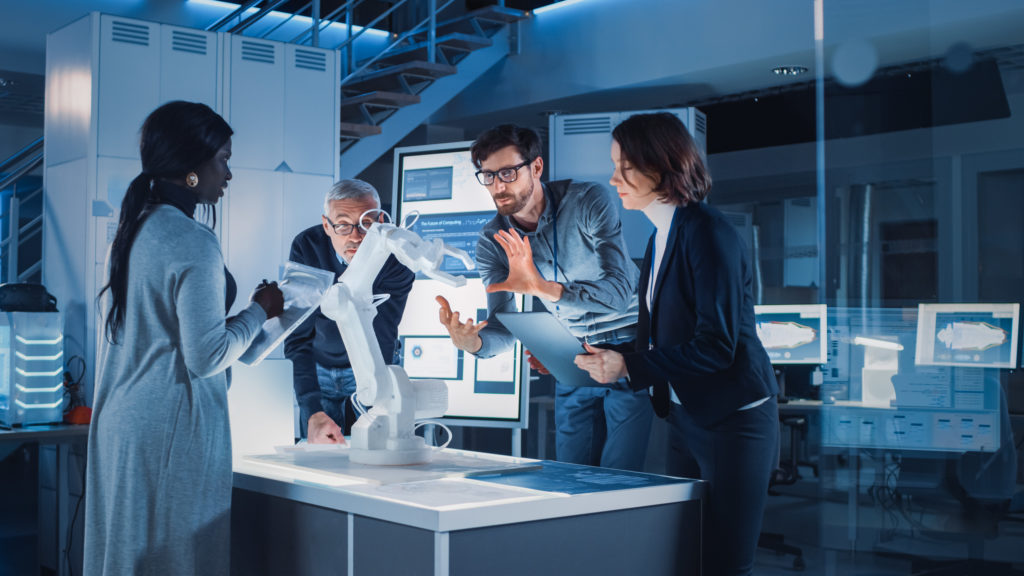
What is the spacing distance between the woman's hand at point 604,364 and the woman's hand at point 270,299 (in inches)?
23.7

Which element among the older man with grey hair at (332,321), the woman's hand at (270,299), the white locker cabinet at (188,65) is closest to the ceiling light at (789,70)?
the white locker cabinet at (188,65)

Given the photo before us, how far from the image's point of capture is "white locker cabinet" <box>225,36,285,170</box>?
4.67m

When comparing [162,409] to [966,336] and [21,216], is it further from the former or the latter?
Result: [21,216]

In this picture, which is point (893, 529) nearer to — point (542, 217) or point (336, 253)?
point (542, 217)

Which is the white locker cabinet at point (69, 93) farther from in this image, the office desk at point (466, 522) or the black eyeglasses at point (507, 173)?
the office desk at point (466, 522)

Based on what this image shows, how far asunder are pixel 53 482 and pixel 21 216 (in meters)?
5.16

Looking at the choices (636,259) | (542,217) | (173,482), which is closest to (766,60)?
(636,259)

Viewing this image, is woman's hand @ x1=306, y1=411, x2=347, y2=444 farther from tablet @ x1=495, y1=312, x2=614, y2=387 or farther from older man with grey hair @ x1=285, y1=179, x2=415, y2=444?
tablet @ x1=495, y1=312, x2=614, y2=387

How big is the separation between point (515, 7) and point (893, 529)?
5118 mm

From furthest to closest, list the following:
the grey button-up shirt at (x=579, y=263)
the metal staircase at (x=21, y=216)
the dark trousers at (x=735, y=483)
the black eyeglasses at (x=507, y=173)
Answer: the metal staircase at (x=21, y=216)
the black eyeglasses at (x=507, y=173)
the grey button-up shirt at (x=579, y=263)
the dark trousers at (x=735, y=483)

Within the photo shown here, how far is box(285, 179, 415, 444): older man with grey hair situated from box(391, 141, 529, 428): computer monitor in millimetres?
815

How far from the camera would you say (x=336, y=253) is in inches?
116

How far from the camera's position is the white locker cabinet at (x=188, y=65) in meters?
4.47

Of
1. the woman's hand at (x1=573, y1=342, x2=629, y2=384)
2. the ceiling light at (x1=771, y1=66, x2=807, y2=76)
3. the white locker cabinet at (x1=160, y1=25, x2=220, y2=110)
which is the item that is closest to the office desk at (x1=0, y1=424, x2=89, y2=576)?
the white locker cabinet at (x1=160, y1=25, x2=220, y2=110)
